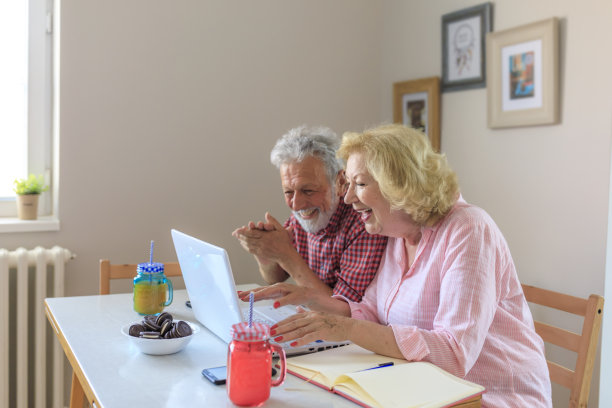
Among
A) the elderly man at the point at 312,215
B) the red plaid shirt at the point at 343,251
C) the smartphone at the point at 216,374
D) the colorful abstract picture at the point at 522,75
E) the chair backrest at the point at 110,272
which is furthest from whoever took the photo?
the colorful abstract picture at the point at 522,75

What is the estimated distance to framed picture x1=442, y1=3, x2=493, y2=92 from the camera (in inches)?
100

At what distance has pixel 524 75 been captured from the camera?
2.35 meters

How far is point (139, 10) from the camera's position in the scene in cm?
249

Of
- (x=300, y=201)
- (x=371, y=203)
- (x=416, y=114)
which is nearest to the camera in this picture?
(x=371, y=203)

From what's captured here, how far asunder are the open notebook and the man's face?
734mm

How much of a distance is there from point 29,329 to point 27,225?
40 centimetres

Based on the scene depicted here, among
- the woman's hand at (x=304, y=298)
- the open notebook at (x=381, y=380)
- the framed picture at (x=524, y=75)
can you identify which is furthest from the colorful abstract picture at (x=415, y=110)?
the open notebook at (x=381, y=380)

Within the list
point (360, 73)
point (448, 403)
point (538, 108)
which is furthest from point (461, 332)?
point (360, 73)

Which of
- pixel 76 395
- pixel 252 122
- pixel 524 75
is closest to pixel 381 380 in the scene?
pixel 76 395

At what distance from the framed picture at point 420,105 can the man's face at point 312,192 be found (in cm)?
101

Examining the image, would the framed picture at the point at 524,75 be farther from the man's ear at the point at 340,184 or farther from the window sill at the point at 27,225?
the window sill at the point at 27,225

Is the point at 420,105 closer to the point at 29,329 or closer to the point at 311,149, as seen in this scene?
the point at 311,149

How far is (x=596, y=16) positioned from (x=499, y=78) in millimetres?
445

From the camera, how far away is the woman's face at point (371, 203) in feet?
4.86
